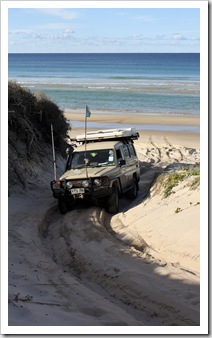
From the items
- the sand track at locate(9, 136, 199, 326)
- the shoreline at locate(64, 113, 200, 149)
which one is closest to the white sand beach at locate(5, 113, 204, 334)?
the sand track at locate(9, 136, 199, 326)

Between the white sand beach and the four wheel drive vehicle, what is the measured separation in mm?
401

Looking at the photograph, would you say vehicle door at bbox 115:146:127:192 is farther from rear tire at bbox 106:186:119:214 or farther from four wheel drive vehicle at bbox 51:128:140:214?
rear tire at bbox 106:186:119:214

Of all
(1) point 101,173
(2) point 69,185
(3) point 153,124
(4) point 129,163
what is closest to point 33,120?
(4) point 129,163

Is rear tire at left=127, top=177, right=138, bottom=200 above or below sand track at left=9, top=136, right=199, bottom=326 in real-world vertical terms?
above

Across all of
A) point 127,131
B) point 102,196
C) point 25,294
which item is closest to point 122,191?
point 102,196

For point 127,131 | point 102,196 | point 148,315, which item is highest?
point 127,131

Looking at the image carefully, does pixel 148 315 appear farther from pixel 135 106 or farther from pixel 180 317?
pixel 135 106

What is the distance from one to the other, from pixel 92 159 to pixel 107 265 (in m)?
6.26

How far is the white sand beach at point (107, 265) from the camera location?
7848 millimetres

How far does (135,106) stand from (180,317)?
40978mm

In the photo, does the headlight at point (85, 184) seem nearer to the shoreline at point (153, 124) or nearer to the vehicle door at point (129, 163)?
the vehicle door at point (129, 163)

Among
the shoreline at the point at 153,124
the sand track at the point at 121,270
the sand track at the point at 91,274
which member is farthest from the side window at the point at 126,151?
the shoreline at the point at 153,124

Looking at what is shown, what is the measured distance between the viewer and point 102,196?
600 inches

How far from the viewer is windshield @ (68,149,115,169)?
16.5 m
